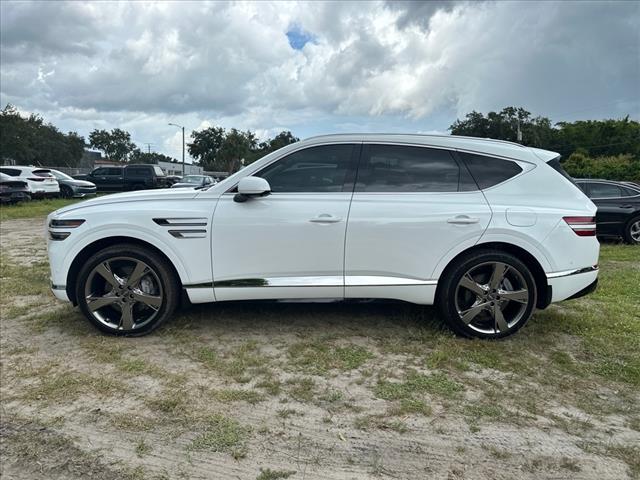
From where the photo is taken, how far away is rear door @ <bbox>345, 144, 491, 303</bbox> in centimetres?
371

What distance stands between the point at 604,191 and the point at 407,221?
27.7ft

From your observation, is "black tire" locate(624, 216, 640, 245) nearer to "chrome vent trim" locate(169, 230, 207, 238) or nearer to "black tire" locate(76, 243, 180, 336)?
"chrome vent trim" locate(169, 230, 207, 238)

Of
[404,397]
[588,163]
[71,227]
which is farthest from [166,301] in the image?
[588,163]

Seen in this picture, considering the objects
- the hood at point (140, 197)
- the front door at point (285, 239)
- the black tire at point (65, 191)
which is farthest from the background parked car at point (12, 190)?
the front door at point (285, 239)

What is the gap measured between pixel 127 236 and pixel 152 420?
1.67 m

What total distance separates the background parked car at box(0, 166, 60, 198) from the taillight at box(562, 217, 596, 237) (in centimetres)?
1954

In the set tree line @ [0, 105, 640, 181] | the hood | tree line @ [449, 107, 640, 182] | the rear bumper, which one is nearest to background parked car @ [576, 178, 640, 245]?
the rear bumper

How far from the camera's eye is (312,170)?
3881mm

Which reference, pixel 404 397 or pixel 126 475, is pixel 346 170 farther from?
pixel 126 475

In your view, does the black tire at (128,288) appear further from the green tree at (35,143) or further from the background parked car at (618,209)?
the green tree at (35,143)

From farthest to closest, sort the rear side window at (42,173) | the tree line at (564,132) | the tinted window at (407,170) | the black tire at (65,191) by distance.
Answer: the tree line at (564,132), the black tire at (65,191), the rear side window at (42,173), the tinted window at (407,170)

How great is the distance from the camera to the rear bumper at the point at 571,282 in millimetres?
3758

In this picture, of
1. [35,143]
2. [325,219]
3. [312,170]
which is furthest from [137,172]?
[35,143]

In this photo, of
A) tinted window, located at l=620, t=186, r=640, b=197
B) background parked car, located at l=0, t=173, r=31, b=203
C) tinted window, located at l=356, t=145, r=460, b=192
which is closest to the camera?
tinted window, located at l=356, t=145, r=460, b=192
